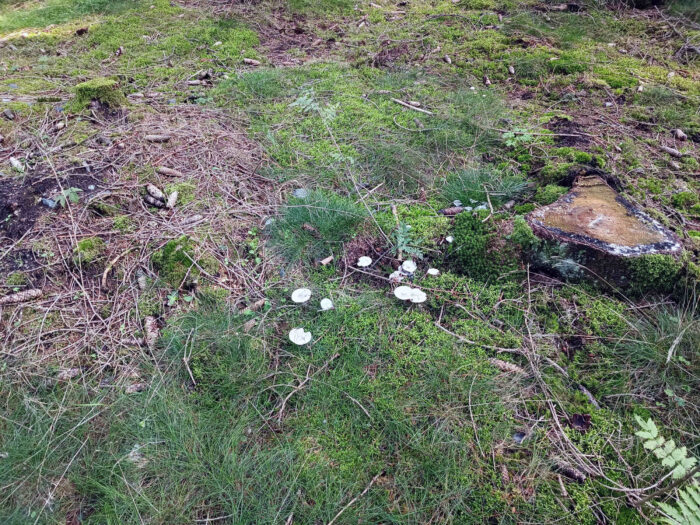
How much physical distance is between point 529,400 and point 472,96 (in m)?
3.53

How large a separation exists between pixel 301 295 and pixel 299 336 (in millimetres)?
320

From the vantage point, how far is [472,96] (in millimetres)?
4363

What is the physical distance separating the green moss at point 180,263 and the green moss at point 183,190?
591mm

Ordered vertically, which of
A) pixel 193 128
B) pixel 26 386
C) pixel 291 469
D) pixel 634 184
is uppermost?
pixel 193 128

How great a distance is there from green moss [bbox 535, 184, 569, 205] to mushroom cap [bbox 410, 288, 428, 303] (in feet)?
4.38

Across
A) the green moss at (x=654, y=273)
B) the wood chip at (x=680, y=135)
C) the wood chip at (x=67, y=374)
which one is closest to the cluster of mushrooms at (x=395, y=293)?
the green moss at (x=654, y=273)

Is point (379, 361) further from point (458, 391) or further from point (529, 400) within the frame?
point (529, 400)

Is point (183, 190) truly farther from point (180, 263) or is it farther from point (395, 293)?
point (395, 293)

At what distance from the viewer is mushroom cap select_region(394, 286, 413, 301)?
8.27 feet

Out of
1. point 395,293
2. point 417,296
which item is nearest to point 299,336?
point 395,293

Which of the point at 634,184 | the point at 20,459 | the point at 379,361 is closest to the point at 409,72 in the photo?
the point at 634,184

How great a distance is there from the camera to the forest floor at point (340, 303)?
185 centimetres

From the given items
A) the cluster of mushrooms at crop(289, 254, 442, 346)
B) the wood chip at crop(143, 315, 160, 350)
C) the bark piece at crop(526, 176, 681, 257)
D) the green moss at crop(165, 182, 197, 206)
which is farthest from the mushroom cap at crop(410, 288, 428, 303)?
the green moss at crop(165, 182, 197, 206)

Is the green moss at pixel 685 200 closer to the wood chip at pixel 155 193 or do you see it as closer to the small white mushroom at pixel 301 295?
the small white mushroom at pixel 301 295
